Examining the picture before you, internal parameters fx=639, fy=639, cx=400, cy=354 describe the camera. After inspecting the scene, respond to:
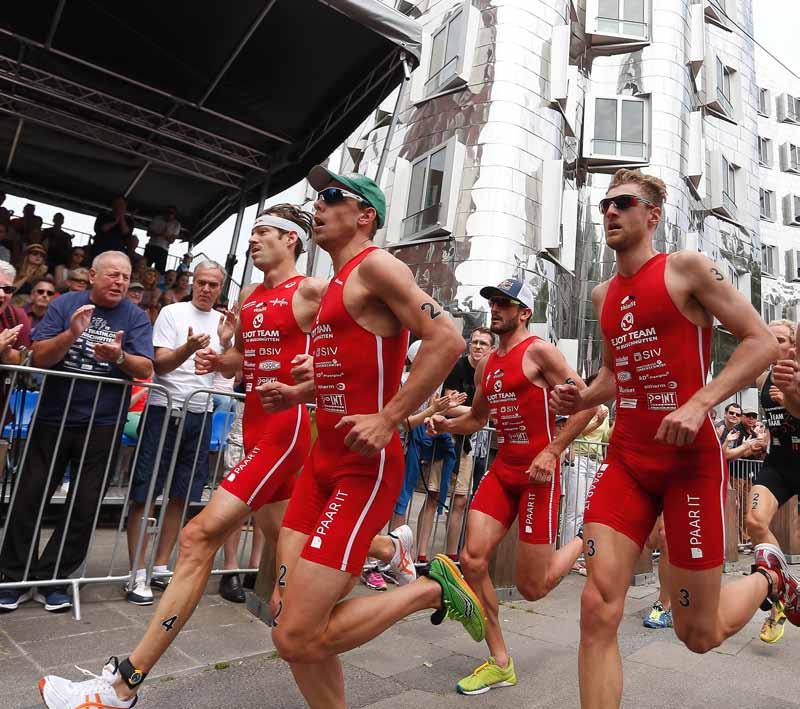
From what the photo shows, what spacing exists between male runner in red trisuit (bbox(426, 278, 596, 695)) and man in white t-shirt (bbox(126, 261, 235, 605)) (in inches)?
84.1

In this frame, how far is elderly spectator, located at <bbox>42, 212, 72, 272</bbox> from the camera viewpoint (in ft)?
34.8

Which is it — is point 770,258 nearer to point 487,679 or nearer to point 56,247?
point 56,247

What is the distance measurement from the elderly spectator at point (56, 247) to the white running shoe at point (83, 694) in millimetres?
9008

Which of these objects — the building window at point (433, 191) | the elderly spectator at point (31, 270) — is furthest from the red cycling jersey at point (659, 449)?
the building window at point (433, 191)

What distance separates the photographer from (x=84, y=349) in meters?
4.91

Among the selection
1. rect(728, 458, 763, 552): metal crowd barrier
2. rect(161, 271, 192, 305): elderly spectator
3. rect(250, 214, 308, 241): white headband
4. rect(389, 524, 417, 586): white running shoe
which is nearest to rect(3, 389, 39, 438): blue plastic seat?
rect(250, 214, 308, 241): white headband

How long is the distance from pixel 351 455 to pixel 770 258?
34.2 metres

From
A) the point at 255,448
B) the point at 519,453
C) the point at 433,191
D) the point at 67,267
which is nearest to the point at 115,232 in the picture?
the point at 67,267

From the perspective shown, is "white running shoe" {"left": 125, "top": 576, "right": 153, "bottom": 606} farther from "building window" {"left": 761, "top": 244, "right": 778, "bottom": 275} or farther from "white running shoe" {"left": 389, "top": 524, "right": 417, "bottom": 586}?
"building window" {"left": 761, "top": 244, "right": 778, "bottom": 275}

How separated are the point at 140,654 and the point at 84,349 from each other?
275cm

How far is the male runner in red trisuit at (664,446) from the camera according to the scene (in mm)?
2725

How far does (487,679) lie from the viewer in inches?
148

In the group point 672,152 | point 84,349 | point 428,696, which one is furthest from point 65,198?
point 672,152

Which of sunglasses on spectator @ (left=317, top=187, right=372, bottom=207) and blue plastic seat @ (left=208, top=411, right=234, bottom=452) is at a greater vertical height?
sunglasses on spectator @ (left=317, top=187, right=372, bottom=207)
